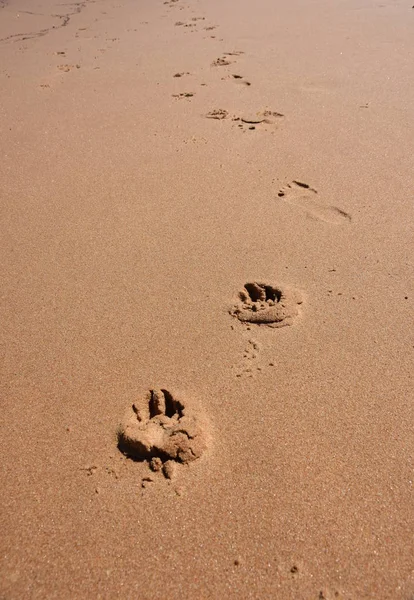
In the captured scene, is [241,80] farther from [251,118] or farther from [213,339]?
[213,339]

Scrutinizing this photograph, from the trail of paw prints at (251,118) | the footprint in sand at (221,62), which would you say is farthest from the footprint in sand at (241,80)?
the trail of paw prints at (251,118)

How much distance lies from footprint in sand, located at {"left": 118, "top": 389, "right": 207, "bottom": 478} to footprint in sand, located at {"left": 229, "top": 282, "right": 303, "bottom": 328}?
0.42 metres

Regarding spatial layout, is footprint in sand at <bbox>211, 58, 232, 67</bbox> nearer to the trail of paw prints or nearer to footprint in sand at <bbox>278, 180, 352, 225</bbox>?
the trail of paw prints

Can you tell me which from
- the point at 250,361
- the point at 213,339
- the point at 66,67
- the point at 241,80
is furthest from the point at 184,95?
the point at 250,361

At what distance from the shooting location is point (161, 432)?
134cm

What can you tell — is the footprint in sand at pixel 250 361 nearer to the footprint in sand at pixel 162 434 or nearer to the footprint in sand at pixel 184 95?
the footprint in sand at pixel 162 434

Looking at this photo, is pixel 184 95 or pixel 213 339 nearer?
pixel 213 339

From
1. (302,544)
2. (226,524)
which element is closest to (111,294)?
(226,524)

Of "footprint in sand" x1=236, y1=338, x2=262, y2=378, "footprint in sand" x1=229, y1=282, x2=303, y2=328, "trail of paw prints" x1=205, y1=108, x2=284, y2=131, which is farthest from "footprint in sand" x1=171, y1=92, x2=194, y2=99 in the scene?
"footprint in sand" x1=236, y1=338, x2=262, y2=378

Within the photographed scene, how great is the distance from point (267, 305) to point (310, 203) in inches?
29.8

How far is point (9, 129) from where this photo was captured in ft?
10.7

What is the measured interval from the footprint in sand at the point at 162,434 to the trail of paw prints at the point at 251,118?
2095mm

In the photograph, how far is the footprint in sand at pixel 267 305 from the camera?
168cm

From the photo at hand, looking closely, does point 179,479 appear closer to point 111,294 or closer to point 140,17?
point 111,294
